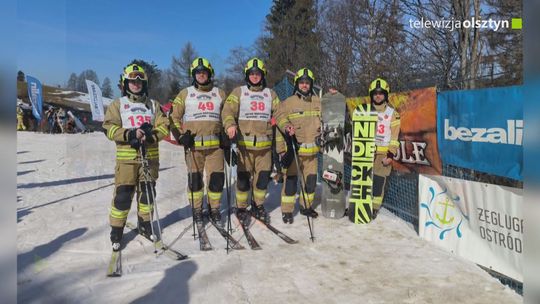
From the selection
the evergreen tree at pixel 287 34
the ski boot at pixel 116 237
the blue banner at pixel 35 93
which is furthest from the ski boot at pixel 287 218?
the evergreen tree at pixel 287 34

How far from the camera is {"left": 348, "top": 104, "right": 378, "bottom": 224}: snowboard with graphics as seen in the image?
19.9ft

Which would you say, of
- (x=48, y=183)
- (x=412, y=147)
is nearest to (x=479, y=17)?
(x=412, y=147)

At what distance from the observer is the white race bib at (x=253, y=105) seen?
5.85 m

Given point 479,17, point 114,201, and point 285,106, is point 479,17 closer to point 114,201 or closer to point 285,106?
point 285,106

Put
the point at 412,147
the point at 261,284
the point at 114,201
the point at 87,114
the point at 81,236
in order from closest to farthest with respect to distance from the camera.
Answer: the point at 261,284 → the point at 114,201 → the point at 81,236 → the point at 412,147 → the point at 87,114

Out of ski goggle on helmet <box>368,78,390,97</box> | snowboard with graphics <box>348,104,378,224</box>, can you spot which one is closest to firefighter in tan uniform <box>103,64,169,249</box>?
snowboard with graphics <box>348,104,378,224</box>

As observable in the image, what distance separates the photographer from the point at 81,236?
5.39 m

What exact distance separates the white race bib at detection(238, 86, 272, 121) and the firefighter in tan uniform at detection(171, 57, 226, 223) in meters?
0.32

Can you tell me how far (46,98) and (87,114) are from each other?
316 inches

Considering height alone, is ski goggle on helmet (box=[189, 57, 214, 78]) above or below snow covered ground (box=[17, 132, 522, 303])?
above

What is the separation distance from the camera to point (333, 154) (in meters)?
6.45

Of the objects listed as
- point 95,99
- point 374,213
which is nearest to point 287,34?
point 95,99

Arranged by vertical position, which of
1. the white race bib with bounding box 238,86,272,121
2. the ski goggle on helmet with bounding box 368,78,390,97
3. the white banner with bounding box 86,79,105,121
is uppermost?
the white banner with bounding box 86,79,105,121

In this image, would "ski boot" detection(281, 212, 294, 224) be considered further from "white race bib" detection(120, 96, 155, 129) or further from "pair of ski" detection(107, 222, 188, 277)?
"white race bib" detection(120, 96, 155, 129)
